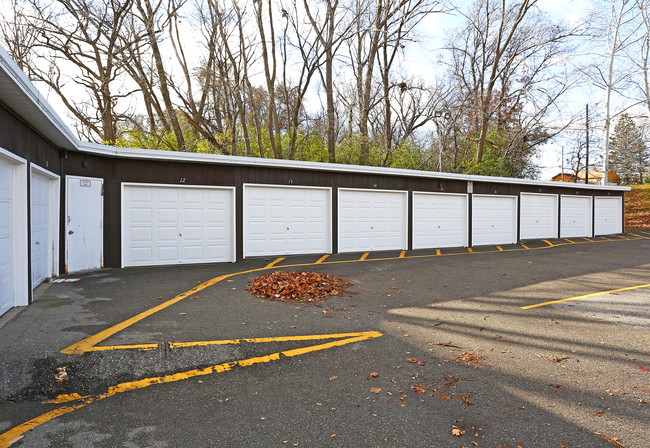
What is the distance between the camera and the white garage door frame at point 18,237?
5.57 metres

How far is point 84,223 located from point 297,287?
574 centimetres

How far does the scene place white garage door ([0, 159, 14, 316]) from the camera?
521 centimetres

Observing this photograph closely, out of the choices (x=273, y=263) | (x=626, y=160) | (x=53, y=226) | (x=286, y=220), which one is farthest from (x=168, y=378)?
(x=626, y=160)

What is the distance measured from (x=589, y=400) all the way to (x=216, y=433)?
3044 mm

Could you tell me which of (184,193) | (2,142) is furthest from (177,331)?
(184,193)

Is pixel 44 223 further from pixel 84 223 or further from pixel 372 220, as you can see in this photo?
pixel 372 220

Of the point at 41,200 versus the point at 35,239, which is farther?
the point at 41,200

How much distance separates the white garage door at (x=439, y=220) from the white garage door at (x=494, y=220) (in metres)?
0.63

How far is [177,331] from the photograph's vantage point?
4.70 metres

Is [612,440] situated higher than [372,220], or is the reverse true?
[372,220]

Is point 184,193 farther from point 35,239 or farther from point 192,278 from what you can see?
point 35,239

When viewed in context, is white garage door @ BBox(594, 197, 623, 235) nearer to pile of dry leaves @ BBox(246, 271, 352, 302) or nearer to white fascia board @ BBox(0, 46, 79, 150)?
Answer: pile of dry leaves @ BBox(246, 271, 352, 302)

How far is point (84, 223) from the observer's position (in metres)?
8.96

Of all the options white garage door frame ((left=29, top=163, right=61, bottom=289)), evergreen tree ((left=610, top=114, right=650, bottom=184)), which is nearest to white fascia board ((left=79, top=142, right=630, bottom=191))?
white garage door frame ((left=29, top=163, right=61, bottom=289))
